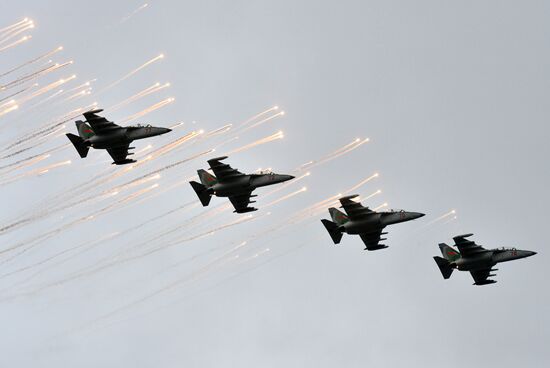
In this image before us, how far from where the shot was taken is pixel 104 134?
9144 centimetres

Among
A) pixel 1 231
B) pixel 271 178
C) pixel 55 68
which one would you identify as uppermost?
pixel 55 68

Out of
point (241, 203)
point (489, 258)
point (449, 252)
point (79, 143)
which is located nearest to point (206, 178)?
point (241, 203)

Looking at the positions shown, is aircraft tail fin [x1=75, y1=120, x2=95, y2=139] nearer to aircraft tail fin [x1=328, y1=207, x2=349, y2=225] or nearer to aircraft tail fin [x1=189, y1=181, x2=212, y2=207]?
aircraft tail fin [x1=189, y1=181, x2=212, y2=207]

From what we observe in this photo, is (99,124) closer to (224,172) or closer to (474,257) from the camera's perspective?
(224,172)

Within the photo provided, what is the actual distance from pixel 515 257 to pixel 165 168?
3744cm

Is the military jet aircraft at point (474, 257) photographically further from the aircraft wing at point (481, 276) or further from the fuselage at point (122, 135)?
the fuselage at point (122, 135)

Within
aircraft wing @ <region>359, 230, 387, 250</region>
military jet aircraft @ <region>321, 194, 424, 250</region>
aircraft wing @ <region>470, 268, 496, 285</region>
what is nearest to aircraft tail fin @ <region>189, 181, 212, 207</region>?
military jet aircraft @ <region>321, 194, 424, 250</region>

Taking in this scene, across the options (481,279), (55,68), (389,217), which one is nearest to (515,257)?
(481,279)

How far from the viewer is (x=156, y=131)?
299ft

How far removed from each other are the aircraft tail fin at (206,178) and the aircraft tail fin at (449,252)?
27627 millimetres

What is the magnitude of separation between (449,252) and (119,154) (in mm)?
37322

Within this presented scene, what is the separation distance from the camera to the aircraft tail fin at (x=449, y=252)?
106 meters

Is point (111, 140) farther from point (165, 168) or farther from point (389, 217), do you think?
point (389, 217)

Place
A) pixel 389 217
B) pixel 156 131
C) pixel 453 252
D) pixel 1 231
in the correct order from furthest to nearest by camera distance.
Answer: pixel 453 252 < pixel 389 217 < pixel 156 131 < pixel 1 231
